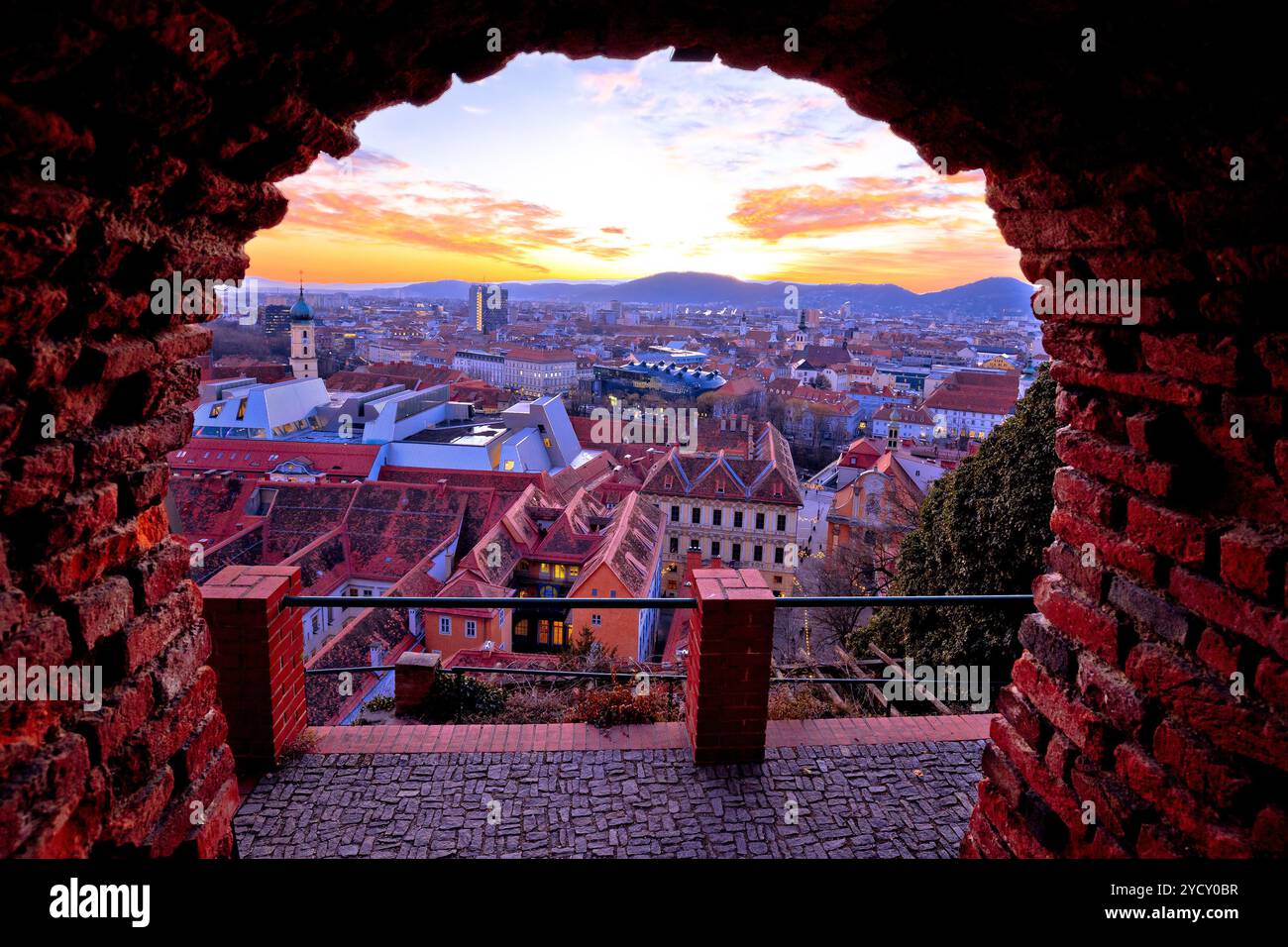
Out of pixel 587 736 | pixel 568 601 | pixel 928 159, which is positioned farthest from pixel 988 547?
pixel 928 159

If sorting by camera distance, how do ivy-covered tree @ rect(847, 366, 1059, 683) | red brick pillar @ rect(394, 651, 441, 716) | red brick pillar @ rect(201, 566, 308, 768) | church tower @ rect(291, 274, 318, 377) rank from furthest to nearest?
church tower @ rect(291, 274, 318, 377)
ivy-covered tree @ rect(847, 366, 1059, 683)
red brick pillar @ rect(394, 651, 441, 716)
red brick pillar @ rect(201, 566, 308, 768)

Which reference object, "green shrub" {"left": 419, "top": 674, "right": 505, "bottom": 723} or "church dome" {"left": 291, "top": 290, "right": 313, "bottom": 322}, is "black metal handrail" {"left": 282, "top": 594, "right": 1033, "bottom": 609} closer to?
"green shrub" {"left": 419, "top": 674, "right": 505, "bottom": 723}

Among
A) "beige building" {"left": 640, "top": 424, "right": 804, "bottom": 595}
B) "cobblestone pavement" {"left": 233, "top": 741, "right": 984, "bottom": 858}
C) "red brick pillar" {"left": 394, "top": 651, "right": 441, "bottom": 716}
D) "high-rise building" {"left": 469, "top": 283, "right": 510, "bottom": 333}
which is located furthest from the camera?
"high-rise building" {"left": 469, "top": 283, "right": 510, "bottom": 333}

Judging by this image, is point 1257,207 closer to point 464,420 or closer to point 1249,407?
point 1249,407

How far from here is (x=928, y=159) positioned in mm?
2537

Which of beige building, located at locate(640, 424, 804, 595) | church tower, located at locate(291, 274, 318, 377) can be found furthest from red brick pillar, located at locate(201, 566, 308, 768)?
church tower, located at locate(291, 274, 318, 377)

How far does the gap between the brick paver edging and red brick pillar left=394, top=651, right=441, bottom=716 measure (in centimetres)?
27

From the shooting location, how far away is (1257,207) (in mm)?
1784

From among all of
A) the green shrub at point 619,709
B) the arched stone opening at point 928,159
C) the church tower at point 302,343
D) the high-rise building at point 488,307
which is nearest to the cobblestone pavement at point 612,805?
the green shrub at point 619,709

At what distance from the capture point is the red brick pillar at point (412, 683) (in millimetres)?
5145

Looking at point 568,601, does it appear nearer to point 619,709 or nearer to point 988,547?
point 619,709

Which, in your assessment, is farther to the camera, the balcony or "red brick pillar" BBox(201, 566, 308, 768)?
"red brick pillar" BBox(201, 566, 308, 768)

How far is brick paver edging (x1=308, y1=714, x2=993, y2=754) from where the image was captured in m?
4.53

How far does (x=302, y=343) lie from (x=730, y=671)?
6959cm
